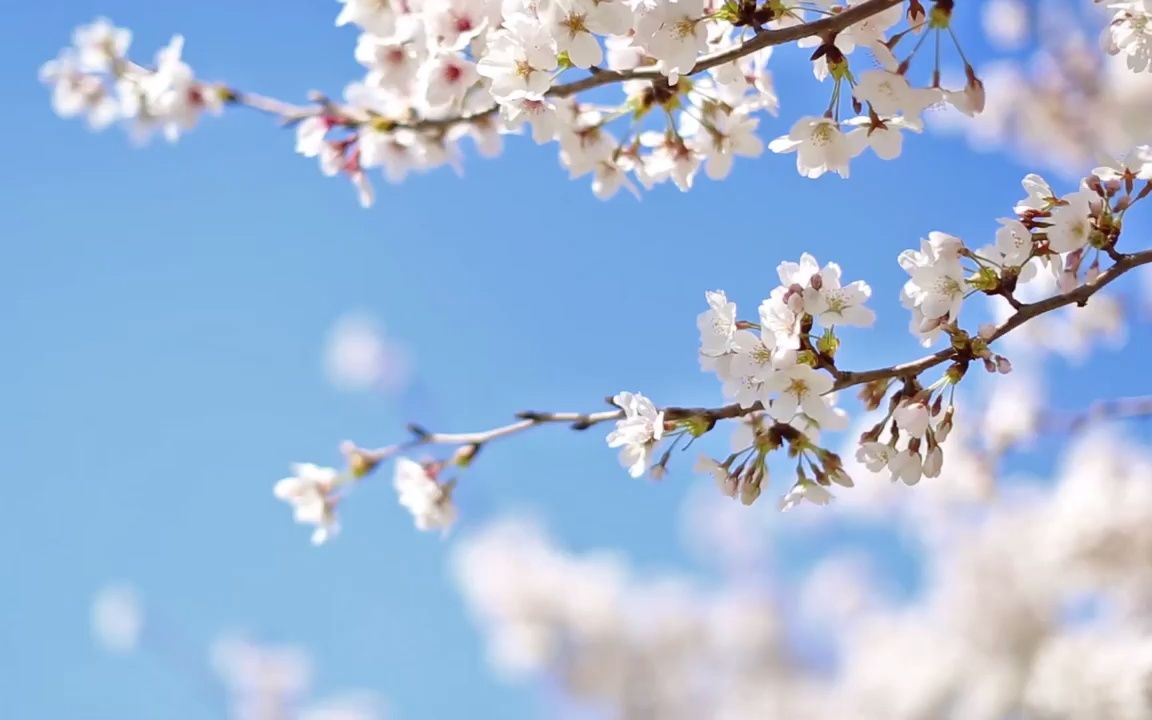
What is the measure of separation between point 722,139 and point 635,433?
29.4 inches

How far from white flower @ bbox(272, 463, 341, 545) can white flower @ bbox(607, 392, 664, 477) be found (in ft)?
2.76

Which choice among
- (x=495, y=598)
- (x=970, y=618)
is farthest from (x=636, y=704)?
(x=970, y=618)

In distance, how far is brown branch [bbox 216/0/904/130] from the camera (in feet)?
5.02

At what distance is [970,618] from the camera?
770 cm

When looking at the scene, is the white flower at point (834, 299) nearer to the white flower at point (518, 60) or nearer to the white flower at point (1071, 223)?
the white flower at point (1071, 223)

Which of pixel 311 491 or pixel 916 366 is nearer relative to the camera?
pixel 916 366

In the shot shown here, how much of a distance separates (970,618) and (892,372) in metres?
6.84

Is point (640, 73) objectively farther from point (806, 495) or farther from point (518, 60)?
point (806, 495)

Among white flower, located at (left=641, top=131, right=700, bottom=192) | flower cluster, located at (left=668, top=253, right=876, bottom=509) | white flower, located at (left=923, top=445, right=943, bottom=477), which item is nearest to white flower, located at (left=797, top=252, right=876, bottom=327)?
flower cluster, located at (left=668, top=253, right=876, bottom=509)

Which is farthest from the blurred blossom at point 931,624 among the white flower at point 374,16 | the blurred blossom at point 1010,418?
the white flower at point 374,16

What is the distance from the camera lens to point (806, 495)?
160 centimetres

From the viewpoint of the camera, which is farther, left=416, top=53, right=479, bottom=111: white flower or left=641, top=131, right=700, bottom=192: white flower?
left=641, top=131, right=700, bottom=192: white flower

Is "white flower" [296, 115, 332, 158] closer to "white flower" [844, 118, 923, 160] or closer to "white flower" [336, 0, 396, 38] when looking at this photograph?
"white flower" [336, 0, 396, 38]

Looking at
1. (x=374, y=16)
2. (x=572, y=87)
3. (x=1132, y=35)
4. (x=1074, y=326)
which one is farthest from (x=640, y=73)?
(x=1074, y=326)
